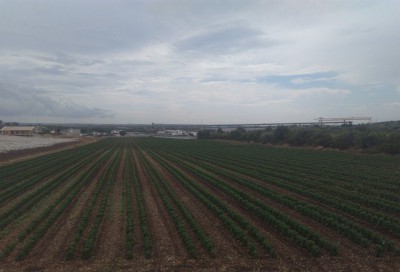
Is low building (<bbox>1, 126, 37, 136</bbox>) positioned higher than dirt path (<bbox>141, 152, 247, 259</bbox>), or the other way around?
low building (<bbox>1, 126, 37, 136</bbox>)

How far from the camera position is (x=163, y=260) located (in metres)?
10.1

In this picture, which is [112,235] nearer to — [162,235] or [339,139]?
[162,235]

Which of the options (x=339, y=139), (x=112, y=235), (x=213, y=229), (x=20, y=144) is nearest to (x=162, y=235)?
(x=112, y=235)

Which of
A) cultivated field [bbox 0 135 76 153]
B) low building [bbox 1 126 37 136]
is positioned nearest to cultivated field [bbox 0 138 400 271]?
cultivated field [bbox 0 135 76 153]

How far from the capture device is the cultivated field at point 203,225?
1009 centimetres

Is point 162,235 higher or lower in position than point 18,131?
lower

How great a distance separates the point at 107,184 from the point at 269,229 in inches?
530

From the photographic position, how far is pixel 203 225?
13445 millimetres

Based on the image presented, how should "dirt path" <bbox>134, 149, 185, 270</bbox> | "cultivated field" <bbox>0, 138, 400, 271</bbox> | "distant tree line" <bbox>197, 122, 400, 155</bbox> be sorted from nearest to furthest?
"cultivated field" <bbox>0, 138, 400, 271</bbox> < "dirt path" <bbox>134, 149, 185, 270</bbox> < "distant tree line" <bbox>197, 122, 400, 155</bbox>

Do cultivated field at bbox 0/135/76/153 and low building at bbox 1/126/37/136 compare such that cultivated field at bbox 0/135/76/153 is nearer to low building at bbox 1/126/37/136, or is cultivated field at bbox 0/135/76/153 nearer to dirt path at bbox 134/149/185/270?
low building at bbox 1/126/37/136

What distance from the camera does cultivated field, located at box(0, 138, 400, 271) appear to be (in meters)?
10.1

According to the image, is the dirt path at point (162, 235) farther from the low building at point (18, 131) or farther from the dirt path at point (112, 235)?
the low building at point (18, 131)

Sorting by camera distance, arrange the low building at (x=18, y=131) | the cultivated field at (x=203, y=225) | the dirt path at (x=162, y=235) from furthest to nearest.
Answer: the low building at (x=18, y=131) → the dirt path at (x=162, y=235) → the cultivated field at (x=203, y=225)

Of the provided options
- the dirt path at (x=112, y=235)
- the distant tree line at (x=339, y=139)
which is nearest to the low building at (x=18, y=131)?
the distant tree line at (x=339, y=139)
